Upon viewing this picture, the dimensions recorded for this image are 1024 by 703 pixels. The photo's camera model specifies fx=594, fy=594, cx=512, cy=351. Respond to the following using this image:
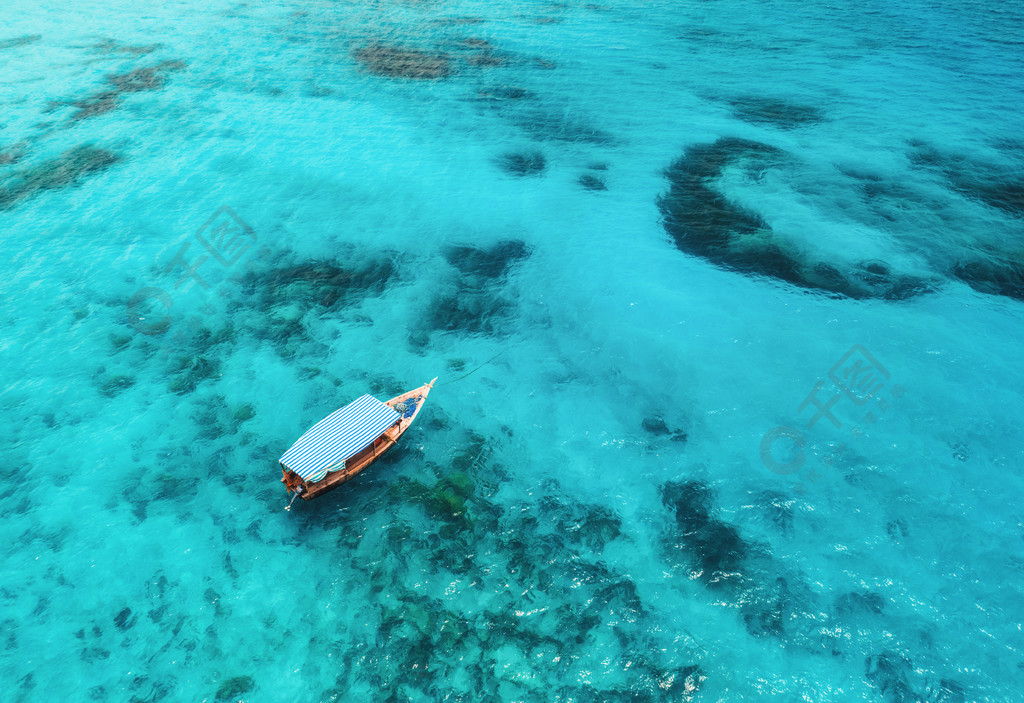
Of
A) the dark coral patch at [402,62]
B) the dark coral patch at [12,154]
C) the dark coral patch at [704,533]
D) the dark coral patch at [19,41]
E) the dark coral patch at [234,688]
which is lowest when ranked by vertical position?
the dark coral patch at [234,688]

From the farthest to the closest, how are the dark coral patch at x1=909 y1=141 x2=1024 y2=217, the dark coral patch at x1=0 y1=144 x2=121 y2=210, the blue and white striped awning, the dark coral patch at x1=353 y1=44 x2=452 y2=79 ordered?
the dark coral patch at x1=353 y1=44 x2=452 y2=79, the dark coral patch at x1=909 y1=141 x2=1024 y2=217, the dark coral patch at x1=0 y1=144 x2=121 y2=210, the blue and white striped awning

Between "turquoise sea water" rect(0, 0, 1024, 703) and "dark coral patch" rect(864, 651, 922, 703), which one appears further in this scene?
"turquoise sea water" rect(0, 0, 1024, 703)

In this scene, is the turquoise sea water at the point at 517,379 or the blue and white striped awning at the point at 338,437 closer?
the turquoise sea water at the point at 517,379

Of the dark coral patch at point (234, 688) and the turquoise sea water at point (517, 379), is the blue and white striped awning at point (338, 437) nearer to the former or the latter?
the turquoise sea water at point (517, 379)

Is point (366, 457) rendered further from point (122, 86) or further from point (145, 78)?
point (145, 78)

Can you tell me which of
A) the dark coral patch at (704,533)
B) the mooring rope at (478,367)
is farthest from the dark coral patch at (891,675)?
the mooring rope at (478,367)

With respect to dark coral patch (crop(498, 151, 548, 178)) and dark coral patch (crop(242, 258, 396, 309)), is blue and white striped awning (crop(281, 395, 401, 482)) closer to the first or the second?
dark coral patch (crop(242, 258, 396, 309))

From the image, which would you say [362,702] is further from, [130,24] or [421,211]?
[130,24]

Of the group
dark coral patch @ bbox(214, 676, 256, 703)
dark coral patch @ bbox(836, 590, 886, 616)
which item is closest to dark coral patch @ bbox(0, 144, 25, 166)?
dark coral patch @ bbox(214, 676, 256, 703)
